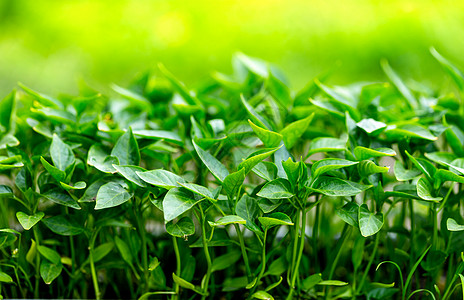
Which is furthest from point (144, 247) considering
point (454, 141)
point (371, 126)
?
point (454, 141)

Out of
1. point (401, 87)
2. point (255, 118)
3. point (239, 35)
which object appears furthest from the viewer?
point (239, 35)

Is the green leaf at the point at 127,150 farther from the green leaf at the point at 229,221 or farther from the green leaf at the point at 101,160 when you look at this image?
the green leaf at the point at 229,221

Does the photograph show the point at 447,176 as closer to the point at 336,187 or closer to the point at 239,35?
the point at 336,187

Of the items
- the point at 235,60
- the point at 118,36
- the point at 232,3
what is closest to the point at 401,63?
the point at 232,3

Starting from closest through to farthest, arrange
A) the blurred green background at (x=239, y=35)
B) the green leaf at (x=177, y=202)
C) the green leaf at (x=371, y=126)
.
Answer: the green leaf at (x=177, y=202), the green leaf at (x=371, y=126), the blurred green background at (x=239, y=35)

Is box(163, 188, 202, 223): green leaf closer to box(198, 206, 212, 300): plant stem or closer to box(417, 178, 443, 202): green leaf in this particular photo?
box(198, 206, 212, 300): plant stem

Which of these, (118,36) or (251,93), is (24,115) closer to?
(251,93)

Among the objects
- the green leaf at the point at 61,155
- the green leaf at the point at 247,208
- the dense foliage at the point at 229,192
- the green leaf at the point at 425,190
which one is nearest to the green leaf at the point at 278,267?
the dense foliage at the point at 229,192
